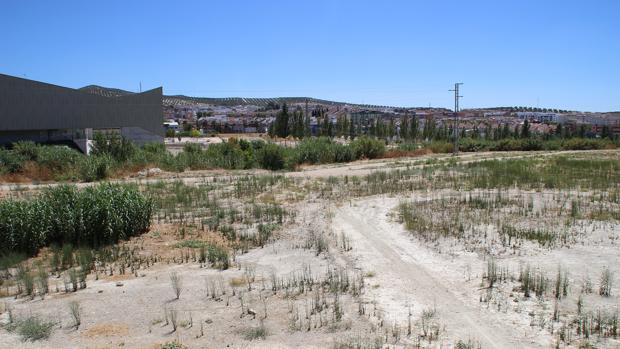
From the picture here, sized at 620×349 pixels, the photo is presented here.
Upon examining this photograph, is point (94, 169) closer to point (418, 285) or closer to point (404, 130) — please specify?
point (418, 285)

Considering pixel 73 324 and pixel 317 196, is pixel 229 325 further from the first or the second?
pixel 317 196

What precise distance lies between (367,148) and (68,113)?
30.1 meters

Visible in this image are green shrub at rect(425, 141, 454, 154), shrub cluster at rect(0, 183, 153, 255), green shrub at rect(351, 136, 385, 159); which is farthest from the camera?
green shrub at rect(425, 141, 454, 154)

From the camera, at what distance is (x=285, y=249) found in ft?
39.1

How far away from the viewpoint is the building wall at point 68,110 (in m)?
47.2

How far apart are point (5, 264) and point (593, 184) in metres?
20.0

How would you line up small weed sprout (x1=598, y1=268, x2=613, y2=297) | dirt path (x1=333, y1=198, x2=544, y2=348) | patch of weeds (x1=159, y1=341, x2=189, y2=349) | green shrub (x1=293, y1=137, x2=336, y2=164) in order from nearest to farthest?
patch of weeds (x1=159, y1=341, x2=189, y2=349) < dirt path (x1=333, y1=198, x2=544, y2=348) < small weed sprout (x1=598, y1=268, x2=613, y2=297) < green shrub (x1=293, y1=137, x2=336, y2=164)

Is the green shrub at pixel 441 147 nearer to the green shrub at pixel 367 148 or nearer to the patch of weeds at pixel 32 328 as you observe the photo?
the green shrub at pixel 367 148

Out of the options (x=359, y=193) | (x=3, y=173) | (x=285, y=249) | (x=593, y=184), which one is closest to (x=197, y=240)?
(x=285, y=249)

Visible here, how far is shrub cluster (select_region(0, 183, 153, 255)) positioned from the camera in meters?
11.6

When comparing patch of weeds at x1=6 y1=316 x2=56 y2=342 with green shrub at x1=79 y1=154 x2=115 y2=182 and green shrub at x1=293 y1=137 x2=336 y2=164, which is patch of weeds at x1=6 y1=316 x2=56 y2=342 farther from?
green shrub at x1=293 y1=137 x2=336 y2=164

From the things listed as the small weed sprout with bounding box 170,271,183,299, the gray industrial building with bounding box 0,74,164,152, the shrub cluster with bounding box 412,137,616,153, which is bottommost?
the small weed sprout with bounding box 170,271,183,299

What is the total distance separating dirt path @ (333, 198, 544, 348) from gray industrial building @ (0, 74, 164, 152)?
39494 millimetres

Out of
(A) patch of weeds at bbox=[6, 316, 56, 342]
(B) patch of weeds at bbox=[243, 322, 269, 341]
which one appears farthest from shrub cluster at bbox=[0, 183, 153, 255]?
(B) patch of weeds at bbox=[243, 322, 269, 341]
